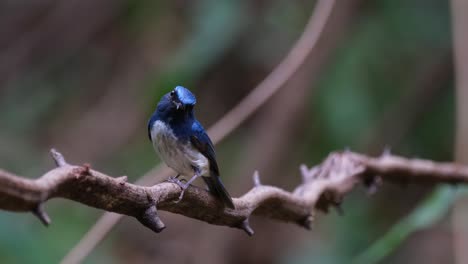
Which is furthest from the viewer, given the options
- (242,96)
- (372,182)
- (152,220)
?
(242,96)

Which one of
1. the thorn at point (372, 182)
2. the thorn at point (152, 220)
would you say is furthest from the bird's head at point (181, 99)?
the thorn at point (372, 182)

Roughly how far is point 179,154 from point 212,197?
509 mm

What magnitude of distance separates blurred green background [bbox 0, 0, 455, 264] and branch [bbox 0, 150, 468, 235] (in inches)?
79.0

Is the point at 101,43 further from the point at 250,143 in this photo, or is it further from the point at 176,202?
the point at 176,202

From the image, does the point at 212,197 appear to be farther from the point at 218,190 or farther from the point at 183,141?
the point at 183,141

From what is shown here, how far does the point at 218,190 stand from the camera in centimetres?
276

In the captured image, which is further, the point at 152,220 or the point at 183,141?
the point at 183,141

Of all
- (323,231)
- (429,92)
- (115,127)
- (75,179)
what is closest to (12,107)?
(115,127)

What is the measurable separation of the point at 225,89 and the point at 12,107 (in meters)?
2.15

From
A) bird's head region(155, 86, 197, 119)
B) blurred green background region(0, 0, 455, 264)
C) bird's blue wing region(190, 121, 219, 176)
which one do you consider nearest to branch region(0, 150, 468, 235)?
bird's blue wing region(190, 121, 219, 176)

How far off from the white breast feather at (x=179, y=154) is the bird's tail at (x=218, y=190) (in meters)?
0.11

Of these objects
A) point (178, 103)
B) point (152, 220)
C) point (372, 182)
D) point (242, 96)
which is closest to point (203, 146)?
point (178, 103)

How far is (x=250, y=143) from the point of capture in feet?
23.9

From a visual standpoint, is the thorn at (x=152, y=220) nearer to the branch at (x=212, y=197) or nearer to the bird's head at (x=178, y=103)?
the branch at (x=212, y=197)
